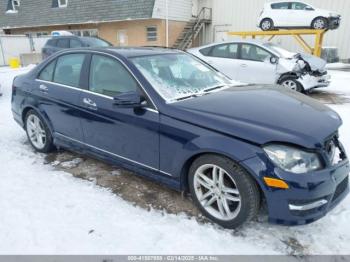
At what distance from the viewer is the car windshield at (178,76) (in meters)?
2.95

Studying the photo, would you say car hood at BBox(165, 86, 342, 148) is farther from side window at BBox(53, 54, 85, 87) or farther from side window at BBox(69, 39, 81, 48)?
side window at BBox(69, 39, 81, 48)

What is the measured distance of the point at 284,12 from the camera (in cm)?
1329

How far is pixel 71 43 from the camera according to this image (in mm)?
12211

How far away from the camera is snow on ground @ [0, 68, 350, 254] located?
7.91 feet

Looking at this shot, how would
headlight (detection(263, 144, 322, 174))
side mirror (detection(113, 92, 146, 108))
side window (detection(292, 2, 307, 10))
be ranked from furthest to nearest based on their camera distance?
side window (detection(292, 2, 307, 10)) → side mirror (detection(113, 92, 146, 108)) → headlight (detection(263, 144, 322, 174))

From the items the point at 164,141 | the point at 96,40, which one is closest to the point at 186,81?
the point at 164,141

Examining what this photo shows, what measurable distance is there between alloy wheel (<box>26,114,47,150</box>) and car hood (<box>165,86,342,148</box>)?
2.37m

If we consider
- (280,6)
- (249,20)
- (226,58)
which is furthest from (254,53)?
(249,20)

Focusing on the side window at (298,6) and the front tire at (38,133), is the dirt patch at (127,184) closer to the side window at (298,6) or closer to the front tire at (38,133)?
the front tire at (38,133)

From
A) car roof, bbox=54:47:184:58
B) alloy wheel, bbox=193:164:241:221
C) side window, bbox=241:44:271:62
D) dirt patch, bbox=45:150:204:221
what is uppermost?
car roof, bbox=54:47:184:58

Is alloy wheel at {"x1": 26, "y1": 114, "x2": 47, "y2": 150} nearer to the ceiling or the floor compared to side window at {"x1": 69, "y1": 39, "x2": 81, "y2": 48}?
nearer to the floor

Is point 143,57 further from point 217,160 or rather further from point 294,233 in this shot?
Result: point 294,233

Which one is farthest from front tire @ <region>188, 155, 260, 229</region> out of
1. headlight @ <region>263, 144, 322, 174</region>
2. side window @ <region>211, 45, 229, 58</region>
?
side window @ <region>211, 45, 229, 58</region>

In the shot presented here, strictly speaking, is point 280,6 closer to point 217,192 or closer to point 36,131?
point 36,131
